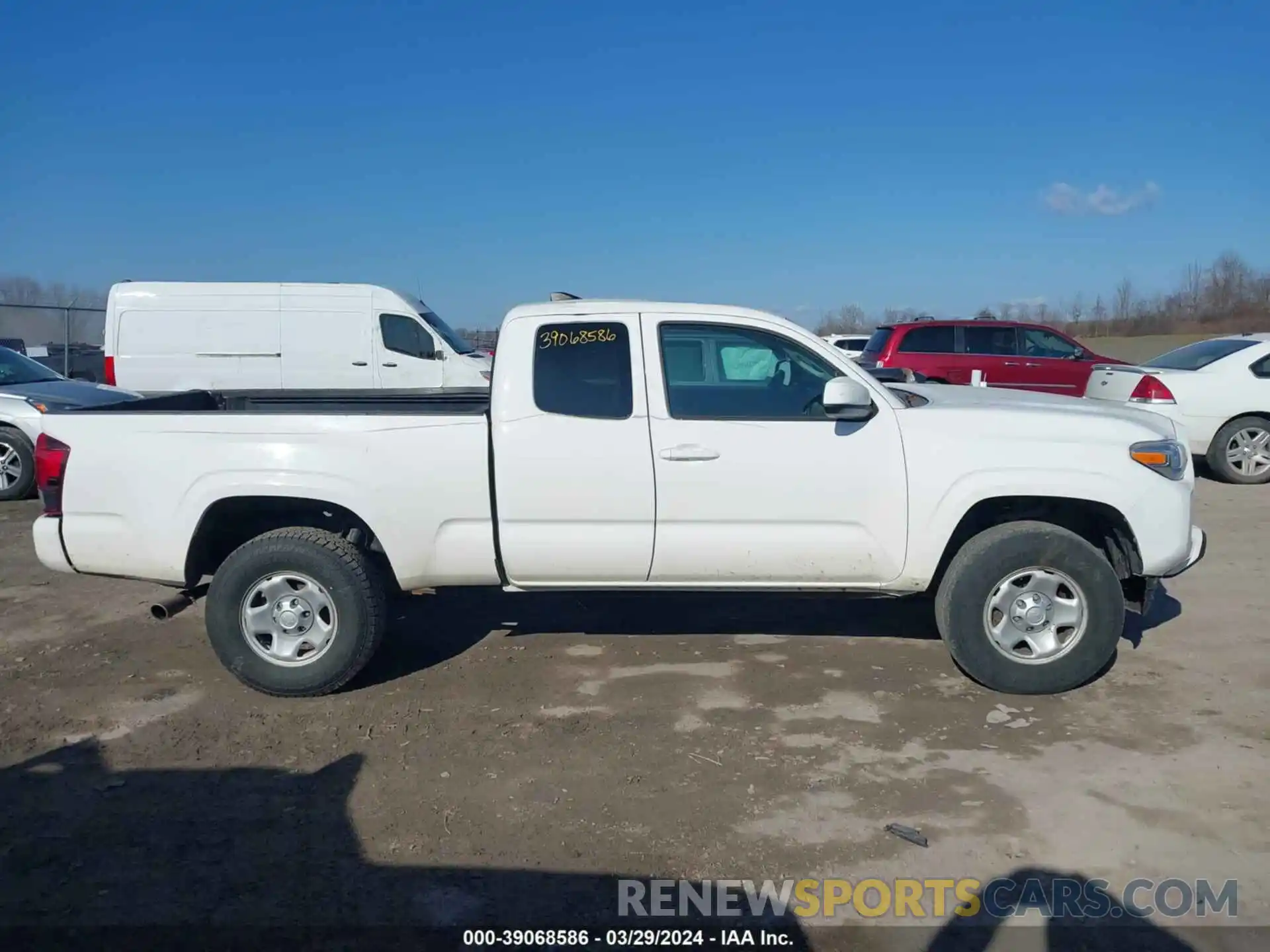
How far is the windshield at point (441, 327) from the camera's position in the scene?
14312 mm

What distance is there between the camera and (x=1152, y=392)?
34.1 ft

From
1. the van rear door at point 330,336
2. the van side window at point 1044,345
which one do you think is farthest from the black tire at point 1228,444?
the van rear door at point 330,336

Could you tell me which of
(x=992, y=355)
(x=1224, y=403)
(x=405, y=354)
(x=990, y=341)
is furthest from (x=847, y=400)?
(x=990, y=341)

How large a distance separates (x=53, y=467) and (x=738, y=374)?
3421 mm

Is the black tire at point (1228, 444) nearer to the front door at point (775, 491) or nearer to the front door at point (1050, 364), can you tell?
the front door at point (1050, 364)

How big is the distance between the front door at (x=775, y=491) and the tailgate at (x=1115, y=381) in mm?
6826

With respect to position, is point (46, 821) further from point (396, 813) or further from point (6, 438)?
point (6, 438)

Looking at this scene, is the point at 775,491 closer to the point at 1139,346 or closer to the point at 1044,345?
the point at 1044,345

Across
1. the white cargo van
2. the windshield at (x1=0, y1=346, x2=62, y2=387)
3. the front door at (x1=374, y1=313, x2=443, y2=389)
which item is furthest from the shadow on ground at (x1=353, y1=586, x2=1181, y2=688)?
the front door at (x1=374, y1=313, x2=443, y2=389)

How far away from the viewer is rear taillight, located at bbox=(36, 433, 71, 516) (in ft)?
15.7

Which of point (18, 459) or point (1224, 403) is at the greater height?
point (1224, 403)

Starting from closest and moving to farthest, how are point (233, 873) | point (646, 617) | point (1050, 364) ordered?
point (233, 873) < point (646, 617) < point (1050, 364)

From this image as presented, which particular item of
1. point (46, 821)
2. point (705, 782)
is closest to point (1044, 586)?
point (705, 782)

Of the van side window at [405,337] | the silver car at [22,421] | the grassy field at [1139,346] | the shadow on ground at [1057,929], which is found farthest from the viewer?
the grassy field at [1139,346]
